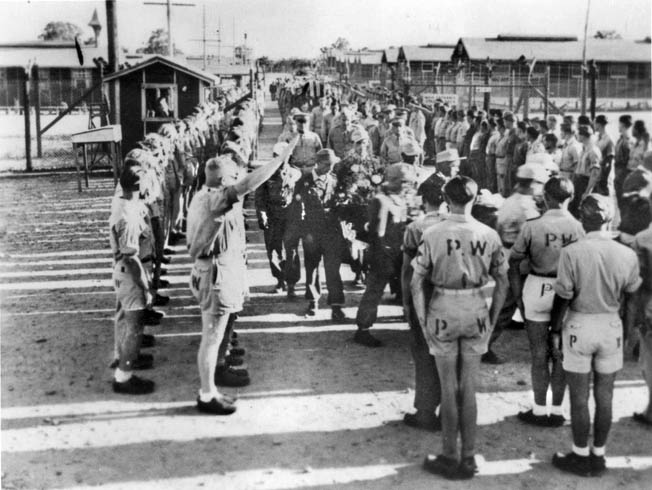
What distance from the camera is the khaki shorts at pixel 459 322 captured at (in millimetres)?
4859

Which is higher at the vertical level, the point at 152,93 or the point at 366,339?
the point at 152,93

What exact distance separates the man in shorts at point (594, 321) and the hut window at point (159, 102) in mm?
14229

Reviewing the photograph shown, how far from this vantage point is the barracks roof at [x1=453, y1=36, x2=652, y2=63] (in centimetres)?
4328

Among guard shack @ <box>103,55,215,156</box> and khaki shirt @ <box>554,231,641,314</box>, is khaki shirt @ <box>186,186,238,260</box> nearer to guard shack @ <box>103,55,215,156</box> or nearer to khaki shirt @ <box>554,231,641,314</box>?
khaki shirt @ <box>554,231,641,314</box>

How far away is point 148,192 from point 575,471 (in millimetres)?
5339

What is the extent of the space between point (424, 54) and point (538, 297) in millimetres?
46321

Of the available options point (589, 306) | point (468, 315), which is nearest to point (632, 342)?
point (589, 306)

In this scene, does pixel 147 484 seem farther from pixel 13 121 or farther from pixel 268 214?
pixel 13 121

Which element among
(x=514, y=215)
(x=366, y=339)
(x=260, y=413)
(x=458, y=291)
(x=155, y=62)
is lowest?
(x=260, y=413)

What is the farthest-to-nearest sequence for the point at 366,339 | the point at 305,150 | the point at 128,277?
1. the point at 305,150
2. the point at 366,339
3. the point at 128,277

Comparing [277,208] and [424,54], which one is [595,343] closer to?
[277,208]

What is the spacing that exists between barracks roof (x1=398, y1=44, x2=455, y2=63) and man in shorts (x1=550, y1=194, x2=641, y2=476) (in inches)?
1734

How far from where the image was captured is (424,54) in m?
49.8

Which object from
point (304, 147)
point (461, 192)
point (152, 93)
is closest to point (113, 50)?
point (152, 93)
